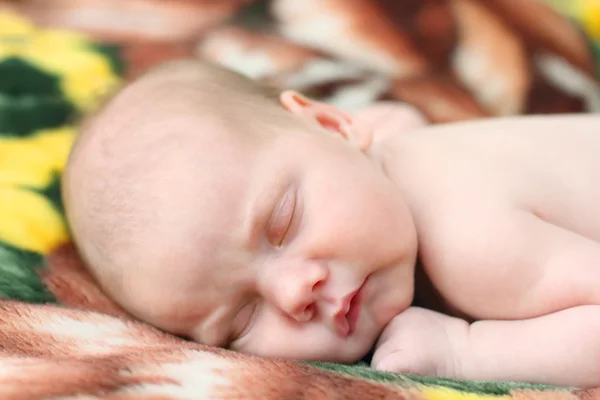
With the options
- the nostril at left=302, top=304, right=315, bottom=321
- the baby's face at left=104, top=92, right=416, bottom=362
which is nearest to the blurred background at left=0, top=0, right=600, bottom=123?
the baby's face at left=104, top=92, right=416, bottom=362

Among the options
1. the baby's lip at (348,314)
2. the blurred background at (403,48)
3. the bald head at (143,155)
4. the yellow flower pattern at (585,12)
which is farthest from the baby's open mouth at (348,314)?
the yellow flower pattern at (585,12)

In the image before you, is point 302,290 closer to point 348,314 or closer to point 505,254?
point 348,314

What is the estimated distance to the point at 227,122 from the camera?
92 centimetres

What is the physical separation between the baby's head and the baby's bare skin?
5 cm

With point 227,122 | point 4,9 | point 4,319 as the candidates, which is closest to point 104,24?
point 4,9

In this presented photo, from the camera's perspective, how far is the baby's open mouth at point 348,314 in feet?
2.78

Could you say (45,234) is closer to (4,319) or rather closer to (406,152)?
(4,319)

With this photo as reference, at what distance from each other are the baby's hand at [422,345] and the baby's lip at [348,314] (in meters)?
0.05

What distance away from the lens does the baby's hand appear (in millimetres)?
847

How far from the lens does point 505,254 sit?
870 mm

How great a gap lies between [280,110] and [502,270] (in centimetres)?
38

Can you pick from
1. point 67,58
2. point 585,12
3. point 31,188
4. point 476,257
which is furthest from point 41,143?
point 585,12

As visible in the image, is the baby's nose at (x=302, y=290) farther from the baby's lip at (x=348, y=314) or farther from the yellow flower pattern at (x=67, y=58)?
the yellow flower pattern at (x=67, y=58)

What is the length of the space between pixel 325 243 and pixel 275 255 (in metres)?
0.07
